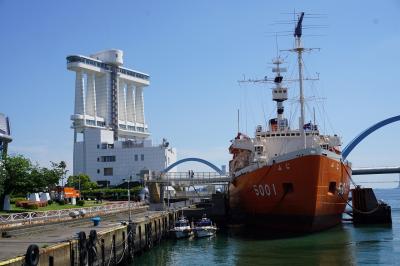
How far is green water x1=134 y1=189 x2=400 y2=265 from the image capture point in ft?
96.9

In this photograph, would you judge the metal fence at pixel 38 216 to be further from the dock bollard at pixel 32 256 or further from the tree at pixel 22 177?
the dock bollard at pixel 32 256

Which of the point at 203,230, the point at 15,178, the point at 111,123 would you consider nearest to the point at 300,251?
the point at 203,230

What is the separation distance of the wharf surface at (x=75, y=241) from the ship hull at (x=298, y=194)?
29.3 feet

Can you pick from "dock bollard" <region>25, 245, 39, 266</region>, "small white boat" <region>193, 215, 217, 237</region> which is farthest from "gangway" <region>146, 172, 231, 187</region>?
"dock bollard" <region>25, 245, 39, 266</region>

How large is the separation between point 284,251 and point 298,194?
23.9 feet

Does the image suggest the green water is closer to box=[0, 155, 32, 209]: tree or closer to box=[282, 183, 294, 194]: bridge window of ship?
box=[282, 183, 294, 194]: bridge window of ship

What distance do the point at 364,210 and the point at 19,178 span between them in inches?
1403

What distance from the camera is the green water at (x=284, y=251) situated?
29531mm

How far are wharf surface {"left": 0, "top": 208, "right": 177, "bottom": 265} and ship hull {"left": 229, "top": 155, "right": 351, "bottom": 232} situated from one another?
8927 mm

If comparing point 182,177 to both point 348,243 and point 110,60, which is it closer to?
point 348,243

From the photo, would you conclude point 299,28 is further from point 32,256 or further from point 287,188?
point 32,256

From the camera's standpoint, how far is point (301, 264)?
27891mm

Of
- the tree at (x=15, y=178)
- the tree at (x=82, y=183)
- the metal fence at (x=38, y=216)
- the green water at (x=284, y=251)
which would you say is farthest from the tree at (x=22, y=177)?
the tree at (x=82, y=183)

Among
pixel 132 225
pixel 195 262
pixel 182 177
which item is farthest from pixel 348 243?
pixel 182 177
